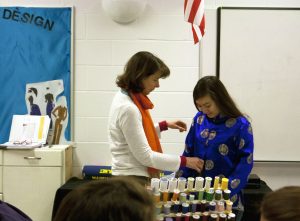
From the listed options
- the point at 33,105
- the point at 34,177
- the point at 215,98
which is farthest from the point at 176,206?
the point at 33,105

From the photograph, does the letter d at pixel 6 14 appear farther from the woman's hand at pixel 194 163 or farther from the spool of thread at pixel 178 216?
the spool of thread at pixel 178 216

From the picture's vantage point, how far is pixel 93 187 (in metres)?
0.71

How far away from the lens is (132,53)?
3012mm

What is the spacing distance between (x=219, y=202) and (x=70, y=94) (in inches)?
78.4

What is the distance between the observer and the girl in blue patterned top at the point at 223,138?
1.70m

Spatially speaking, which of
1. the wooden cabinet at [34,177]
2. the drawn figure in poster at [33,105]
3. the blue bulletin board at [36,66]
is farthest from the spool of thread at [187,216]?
the drawn figure in poster at [33,105]

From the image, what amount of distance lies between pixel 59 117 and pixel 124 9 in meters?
1.08

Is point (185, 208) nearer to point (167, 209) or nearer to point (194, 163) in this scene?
point (167, 209)

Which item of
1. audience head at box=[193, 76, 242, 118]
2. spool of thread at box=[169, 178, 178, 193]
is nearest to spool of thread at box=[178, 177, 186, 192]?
spool of thread at box=[169, 178, 178, 193]

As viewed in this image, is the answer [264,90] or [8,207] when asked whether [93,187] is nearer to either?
[8,207]

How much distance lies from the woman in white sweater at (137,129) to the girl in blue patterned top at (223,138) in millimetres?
101

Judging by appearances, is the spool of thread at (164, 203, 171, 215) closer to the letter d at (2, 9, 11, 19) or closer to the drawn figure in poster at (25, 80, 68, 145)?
the drawn figure in poster at (25, 80, 68, 145)

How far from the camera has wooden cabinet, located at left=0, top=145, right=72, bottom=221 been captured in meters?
2.75

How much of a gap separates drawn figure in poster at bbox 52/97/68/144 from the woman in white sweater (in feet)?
4.37
